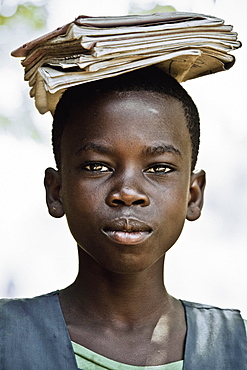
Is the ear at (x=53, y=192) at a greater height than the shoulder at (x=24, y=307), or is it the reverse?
the ear at (x=53, y=192)

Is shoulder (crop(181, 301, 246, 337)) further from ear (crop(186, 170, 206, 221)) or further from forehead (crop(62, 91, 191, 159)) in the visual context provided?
forehead (crop(62, 91, 191, 159))

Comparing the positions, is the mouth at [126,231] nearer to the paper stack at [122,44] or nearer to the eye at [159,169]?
the eye at [159,169]

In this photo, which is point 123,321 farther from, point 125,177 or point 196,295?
point 196,295

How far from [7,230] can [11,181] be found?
219 millimetres

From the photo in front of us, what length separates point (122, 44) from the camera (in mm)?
2420

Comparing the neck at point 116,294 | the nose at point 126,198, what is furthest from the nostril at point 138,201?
the neck at point 116,294

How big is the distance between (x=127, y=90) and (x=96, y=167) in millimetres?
258

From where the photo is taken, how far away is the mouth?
241cm

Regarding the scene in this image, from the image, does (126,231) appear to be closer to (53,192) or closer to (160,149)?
(160,149)

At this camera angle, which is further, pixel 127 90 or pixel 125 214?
pixel 127 90

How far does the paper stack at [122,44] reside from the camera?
2.40 metres

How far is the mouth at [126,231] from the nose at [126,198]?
5 cm

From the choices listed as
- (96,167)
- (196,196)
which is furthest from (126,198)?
(196,196)

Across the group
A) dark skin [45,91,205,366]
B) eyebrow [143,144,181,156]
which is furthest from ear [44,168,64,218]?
eyebrow [143,144,181,156]
